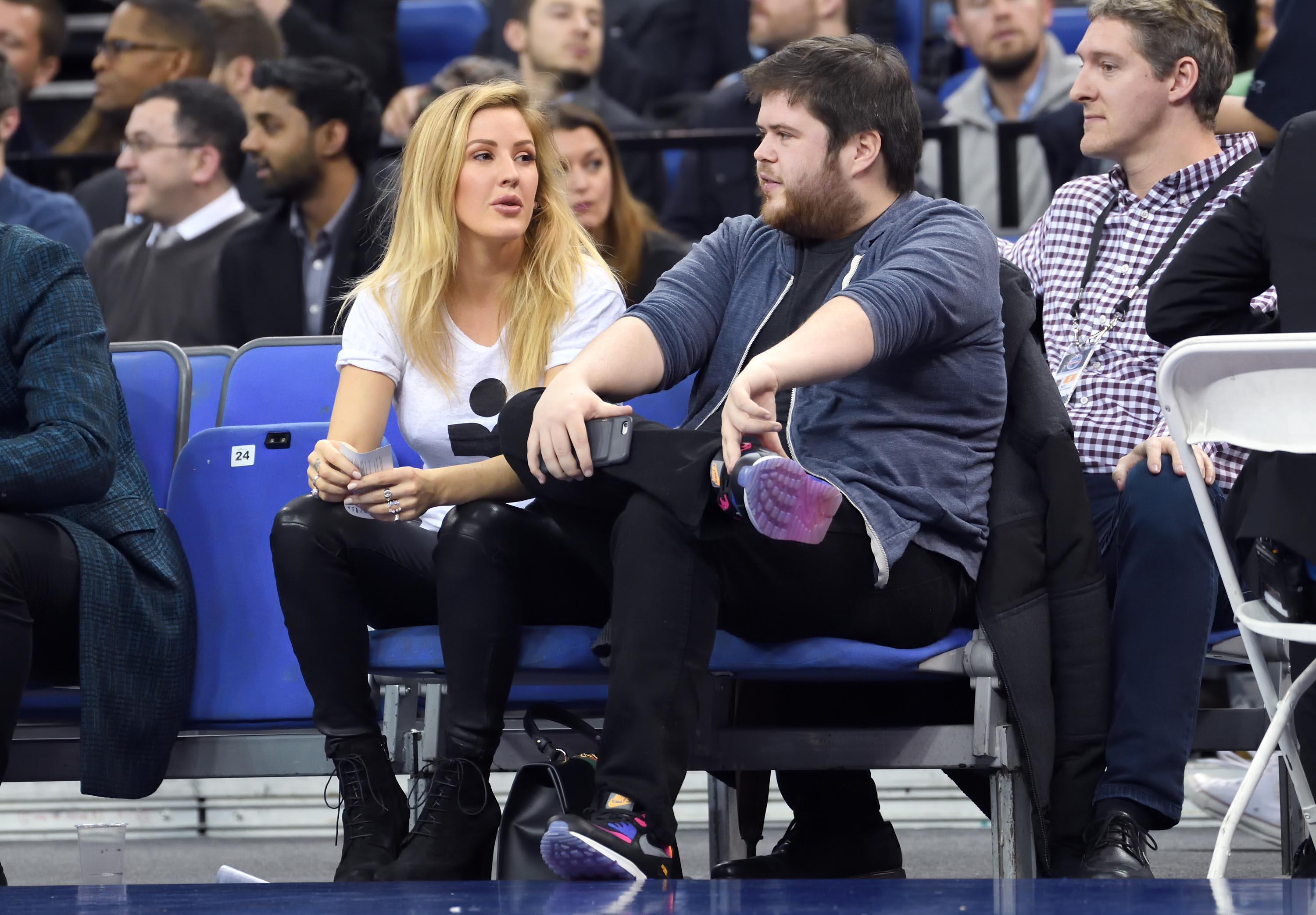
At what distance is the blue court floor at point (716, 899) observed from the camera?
1.56 metres

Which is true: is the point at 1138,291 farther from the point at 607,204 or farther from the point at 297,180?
the point at 297,180

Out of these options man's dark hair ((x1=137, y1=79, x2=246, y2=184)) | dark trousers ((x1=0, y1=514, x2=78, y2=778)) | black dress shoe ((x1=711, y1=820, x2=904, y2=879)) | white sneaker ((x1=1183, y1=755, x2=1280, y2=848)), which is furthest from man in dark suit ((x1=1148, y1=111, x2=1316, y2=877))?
man's dark hair ((x1=137, y1=79, x2=246, y2=184))

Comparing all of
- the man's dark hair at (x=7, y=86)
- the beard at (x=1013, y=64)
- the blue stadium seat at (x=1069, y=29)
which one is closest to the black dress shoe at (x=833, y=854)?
the beard at (x=1013, y=64)

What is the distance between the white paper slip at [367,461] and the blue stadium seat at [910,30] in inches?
157

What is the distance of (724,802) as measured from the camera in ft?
8.29

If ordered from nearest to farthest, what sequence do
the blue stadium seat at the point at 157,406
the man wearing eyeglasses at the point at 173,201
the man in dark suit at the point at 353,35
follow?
1. the blue stadium seat at the point at 157,406
2. the man wearing eyeglasses at the point at 173,201
3. the man in dark suit at the point at 353,35

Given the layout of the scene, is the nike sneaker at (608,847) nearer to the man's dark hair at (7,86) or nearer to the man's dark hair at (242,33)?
the man's dark hair at (7,86)

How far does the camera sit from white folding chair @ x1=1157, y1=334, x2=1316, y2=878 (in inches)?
63.7

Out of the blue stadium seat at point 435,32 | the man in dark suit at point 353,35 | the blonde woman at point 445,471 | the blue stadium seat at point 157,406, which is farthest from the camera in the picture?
the blue stadium seat at point 435,32

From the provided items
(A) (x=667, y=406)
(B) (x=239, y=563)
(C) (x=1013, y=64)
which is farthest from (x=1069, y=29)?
(B) (x=239, y=563)

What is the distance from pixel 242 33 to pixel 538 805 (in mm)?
3994

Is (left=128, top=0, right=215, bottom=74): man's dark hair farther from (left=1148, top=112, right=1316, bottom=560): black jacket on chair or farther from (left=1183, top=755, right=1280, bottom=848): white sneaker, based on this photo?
(left=1148, top=112, right=1316, bottom=560): black jacket on chair

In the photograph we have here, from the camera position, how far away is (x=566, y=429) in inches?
75.0

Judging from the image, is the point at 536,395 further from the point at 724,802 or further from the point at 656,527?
the point at 724,802
